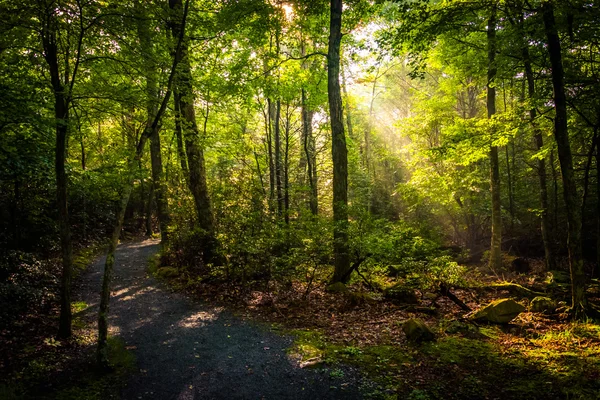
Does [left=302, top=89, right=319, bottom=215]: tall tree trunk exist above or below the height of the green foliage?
above

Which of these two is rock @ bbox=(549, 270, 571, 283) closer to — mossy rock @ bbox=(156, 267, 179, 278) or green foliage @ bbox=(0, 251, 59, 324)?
mossy rock @ bbox=(156, 267, 179, 278)

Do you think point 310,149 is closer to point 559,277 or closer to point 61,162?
point 559,277

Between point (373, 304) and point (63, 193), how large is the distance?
7692 millimetres

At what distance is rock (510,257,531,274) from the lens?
43.7 feet

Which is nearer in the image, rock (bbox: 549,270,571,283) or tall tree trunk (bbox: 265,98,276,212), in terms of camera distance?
rock (bbox: 549,270,571,283)

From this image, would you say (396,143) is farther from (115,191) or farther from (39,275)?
(39,275)

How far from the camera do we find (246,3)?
31.9 ft

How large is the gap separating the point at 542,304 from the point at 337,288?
16.5 feet

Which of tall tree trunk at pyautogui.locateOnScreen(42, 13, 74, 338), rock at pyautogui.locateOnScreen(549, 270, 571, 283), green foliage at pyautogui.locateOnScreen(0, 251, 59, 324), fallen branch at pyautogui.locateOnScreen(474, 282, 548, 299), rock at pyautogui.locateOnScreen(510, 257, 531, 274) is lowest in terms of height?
rock at pyautogui.locateOnScreen(510, 257, 531, 274)

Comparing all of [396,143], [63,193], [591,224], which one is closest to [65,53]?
[63,193]

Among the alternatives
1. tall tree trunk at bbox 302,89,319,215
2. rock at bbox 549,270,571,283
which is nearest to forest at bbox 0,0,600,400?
rock at bbox 549,270,571,283

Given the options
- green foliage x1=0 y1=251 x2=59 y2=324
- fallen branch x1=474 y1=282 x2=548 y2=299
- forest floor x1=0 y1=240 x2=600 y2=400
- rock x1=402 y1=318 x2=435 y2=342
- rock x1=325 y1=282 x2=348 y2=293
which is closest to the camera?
forest floor x1=0 y1=240 x2=600 y2=400

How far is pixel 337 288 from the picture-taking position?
938cm

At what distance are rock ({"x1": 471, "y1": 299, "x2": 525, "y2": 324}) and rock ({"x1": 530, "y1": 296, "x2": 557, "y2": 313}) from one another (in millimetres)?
881
